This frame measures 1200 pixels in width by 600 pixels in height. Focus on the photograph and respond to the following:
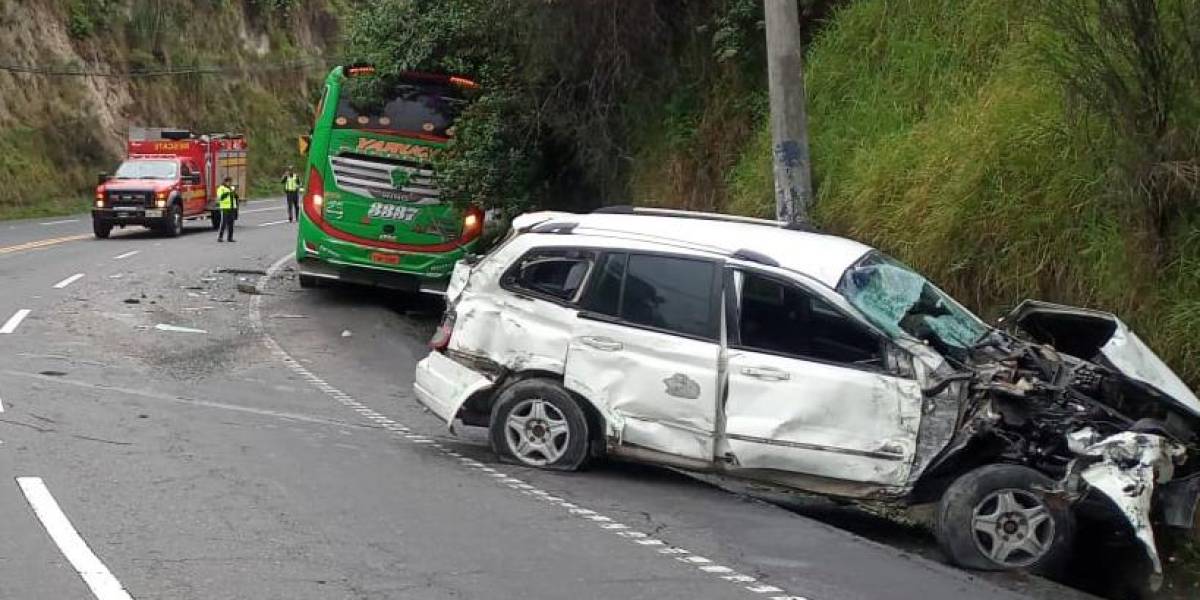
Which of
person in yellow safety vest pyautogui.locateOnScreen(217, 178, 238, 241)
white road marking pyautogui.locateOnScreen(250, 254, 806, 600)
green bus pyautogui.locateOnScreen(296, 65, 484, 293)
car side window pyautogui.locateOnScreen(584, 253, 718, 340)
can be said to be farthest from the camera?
person in yellow safety vest pyautogui.locateOnScreen(217, 178, 238, 241)

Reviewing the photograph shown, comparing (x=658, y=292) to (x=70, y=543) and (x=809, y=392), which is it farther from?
(x=70, y=543)

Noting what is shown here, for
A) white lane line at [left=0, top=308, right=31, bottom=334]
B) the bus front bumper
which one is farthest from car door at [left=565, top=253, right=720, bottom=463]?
the bus front bumper

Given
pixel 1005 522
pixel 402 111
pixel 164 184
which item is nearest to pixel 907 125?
pixel 1005 522

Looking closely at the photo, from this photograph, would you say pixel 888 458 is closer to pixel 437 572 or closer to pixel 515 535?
pixel 515 535

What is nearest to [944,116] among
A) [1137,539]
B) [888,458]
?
[888,458]

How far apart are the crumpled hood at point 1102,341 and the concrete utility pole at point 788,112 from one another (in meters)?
3.15

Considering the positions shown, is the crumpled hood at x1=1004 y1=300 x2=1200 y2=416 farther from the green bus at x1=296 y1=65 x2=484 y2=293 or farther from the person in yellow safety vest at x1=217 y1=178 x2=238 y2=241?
the person in yellow safety vest at x1=217 y1=178 x2=238 y2=241

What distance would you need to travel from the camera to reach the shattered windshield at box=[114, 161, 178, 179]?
109 ft

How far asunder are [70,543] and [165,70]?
52.4m

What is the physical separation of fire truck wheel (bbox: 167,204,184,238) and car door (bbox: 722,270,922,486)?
87.3 ft

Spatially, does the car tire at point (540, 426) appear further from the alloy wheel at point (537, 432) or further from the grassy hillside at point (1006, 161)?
the grassy hillside at point (1006, 161)

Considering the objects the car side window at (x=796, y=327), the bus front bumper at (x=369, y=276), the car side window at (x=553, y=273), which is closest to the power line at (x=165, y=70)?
the bus front bumper at (x=369, y=276)

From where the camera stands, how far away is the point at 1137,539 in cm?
707

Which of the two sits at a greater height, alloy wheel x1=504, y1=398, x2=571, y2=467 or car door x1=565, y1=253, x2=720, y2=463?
car door x1=565, y1=253, x2=720, y2=463
